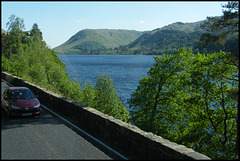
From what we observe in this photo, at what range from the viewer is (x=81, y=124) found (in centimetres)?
1043

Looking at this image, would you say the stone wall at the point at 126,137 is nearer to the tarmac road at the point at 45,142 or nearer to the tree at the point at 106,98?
the tarmac road at the point at 45,142

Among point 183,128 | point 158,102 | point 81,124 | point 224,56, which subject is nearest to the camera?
point 81,124

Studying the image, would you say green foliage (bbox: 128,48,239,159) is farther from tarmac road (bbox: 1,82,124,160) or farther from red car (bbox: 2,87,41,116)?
red car (bbox: 2,87,41,116)

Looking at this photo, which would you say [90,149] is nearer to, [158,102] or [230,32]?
[230,32]

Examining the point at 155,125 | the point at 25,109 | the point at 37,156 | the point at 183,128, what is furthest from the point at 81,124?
the point at 183,128

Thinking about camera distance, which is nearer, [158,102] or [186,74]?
[186,74]

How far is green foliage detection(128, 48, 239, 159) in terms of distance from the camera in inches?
644

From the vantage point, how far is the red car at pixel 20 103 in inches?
449

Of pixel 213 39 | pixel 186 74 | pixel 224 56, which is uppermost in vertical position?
pixel 213 39

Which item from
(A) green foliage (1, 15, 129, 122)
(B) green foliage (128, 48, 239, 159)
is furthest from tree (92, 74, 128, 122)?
(B) green foliage (128, 48, 239, 159)

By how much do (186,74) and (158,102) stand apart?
3.50 metres

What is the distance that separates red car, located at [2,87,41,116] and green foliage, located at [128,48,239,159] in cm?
979

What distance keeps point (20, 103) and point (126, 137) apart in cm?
676

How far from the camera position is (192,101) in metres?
17.9
